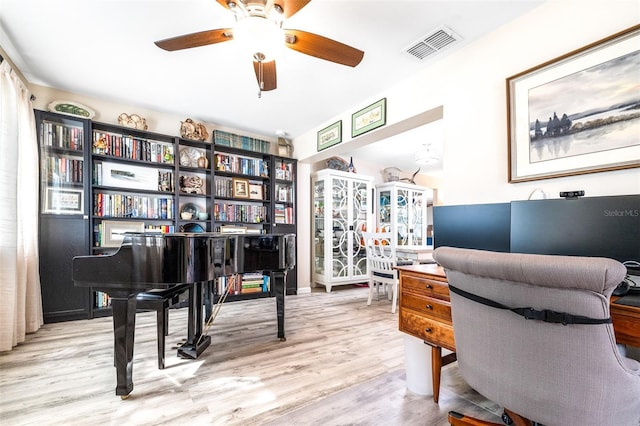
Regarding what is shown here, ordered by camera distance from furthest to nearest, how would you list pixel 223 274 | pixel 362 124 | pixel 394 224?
pixel 394 224, pixel 362 124, pixel 223 274

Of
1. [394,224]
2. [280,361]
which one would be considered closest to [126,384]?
[280,361]

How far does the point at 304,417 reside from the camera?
1438 millimetres

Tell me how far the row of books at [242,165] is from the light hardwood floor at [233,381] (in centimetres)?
Answer: 209

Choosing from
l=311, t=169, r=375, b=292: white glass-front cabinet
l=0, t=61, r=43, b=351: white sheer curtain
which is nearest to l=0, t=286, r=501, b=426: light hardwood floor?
l=0, t=61, r=43, b=351: white sheer curtain

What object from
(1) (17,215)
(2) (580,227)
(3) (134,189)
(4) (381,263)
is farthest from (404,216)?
(1) (17,215)

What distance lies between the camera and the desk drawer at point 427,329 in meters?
1.46

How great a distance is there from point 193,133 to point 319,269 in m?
2.83

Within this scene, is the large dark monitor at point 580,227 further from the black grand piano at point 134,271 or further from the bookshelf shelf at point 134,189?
the bookshelf shelf at point 134,189

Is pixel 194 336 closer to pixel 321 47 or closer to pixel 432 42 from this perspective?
pixel 321 47

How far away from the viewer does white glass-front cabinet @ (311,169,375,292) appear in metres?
4.48

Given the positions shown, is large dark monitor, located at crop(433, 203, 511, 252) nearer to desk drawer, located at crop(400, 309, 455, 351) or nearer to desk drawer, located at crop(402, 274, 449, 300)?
desk drawer, located at crop(402, 274, 449, 300)

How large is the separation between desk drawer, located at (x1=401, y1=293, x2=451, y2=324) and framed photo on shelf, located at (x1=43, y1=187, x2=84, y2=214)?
3.40 metres

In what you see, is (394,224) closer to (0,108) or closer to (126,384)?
(126,384)

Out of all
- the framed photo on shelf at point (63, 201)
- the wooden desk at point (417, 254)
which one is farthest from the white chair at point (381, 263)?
the framed photo on shelf at point (63, 201)
